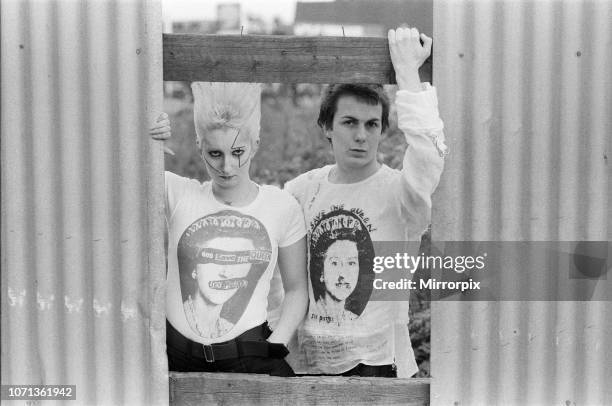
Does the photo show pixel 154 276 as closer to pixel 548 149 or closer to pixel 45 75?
pixel 45 75

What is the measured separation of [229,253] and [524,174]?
126 centimetres

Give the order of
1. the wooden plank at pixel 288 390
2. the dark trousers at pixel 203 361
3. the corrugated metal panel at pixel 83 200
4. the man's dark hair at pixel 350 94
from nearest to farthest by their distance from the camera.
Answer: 1. the corrugated metal panel at pixel 83 200
2. the wooden plank at pixel 288 390
3. the dark trousers at pixel 203 361
4. the man's dark hair at pixel 350 94

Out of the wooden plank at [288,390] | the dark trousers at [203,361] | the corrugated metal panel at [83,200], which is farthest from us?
the dark trousers at [203,361]

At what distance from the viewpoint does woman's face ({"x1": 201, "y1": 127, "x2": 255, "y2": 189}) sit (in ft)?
10.4

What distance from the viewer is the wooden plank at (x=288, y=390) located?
3.00m

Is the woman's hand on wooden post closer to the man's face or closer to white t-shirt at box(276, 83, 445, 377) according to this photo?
white t-shirt at box(276, 83, 445, 377)

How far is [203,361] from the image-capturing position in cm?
313

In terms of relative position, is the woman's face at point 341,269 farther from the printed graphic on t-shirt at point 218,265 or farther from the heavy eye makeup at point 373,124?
the heavy eye makeup at point 373,124

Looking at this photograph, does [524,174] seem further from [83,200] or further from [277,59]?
[83,200]

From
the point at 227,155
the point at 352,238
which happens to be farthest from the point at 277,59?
the point at 352,238

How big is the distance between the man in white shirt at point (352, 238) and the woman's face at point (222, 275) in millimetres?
315

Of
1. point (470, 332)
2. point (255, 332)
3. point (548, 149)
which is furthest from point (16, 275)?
point (548, 149)

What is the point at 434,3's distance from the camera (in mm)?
2885

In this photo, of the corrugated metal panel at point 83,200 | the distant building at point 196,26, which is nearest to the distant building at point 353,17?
the distant building at point 196,26
